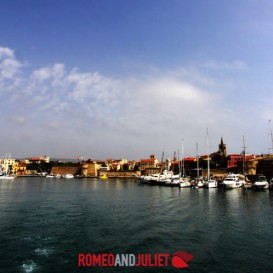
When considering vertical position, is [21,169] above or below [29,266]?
above

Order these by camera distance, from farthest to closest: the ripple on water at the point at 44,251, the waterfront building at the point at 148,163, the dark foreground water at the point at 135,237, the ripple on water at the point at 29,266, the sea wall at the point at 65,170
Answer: the sea wall at the point at 65,170 < the waterfront building at the point at 148,163 < the ripple on water at the point at 44,251 < the dark foreground water at the point at 135,237 < the ripple on water at the point at 29,266

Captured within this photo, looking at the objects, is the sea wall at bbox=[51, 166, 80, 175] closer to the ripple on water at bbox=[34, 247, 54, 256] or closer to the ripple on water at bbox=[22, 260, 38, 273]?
the ripple on water at bbox=[34, 247, 54, 256]

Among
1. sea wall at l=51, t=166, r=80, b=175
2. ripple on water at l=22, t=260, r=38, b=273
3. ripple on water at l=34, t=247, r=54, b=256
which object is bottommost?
ripple on water at l=22, t=260, r=38, b=273

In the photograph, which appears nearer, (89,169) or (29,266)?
(29,266)

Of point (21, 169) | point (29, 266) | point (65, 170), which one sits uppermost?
point (21, 169)

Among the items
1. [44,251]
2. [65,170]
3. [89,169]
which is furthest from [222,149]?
[44,251]

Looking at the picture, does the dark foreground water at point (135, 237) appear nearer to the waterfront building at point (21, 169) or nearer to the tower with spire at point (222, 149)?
the tower with spire at point (222, 149)

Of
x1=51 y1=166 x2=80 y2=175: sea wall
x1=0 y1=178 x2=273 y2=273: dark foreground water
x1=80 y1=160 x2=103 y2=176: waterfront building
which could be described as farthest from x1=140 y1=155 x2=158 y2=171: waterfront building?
x1=0 y1=178 x2=273 y2=273: dark foreground water

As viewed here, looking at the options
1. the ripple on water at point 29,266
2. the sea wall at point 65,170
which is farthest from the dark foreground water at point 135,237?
the sea wall at point 65,170

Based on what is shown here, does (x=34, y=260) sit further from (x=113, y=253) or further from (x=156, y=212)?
(x=156, y=212)

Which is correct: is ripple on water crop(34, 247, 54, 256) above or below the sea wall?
below

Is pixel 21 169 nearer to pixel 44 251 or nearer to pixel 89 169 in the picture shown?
pixel 89 169

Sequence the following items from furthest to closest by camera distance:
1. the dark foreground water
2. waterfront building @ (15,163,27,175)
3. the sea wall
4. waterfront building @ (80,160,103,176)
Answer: waterfront building @ (15,163,27,175) < the sea wall < waterfront building @ (80,160,103,176) < the dark foreground water

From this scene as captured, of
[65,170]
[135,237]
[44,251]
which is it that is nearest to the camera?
[44,251]
